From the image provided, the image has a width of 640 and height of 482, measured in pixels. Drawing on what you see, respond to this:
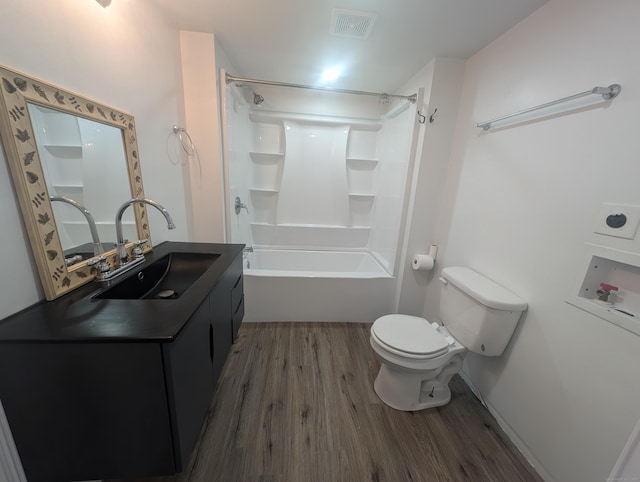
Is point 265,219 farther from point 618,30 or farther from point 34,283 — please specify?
point 618,30

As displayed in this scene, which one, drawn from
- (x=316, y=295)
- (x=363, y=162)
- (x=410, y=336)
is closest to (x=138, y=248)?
(x=316, y=295)

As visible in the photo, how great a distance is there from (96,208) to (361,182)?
2533 millimetres

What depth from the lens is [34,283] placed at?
81 centimetres

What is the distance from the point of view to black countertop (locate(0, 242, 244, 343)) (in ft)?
2.21

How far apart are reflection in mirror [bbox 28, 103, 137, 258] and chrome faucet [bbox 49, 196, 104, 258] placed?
15mm

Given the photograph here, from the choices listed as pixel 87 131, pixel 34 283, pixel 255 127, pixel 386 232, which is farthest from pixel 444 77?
pixel 34 283

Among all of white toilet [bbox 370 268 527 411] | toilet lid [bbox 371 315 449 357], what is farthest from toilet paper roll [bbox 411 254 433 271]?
toilet lid [bbox 371 315 449 357]

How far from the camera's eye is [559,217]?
1103 millimetres

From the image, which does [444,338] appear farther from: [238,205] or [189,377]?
A: [238,205]

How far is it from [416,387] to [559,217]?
1.18 meters

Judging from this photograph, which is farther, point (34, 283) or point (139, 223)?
point (139, 223)

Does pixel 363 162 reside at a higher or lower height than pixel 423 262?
higher

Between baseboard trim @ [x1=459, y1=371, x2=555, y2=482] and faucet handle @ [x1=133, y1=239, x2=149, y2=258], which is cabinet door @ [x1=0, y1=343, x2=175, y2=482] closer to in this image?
faucet handle @ [x1=133, y1=239, x2=149, y2=258]

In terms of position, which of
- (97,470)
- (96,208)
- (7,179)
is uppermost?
(7,179)
